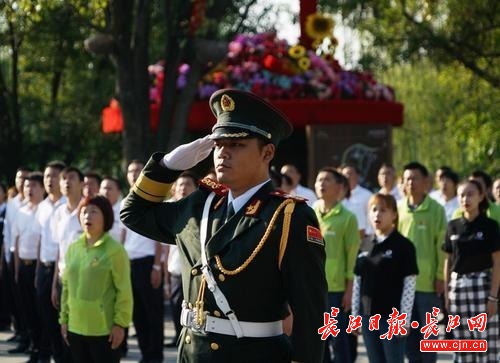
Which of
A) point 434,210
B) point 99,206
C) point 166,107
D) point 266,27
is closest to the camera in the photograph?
point 99,206

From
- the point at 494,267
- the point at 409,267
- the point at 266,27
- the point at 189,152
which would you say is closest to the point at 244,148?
the point at 189,152

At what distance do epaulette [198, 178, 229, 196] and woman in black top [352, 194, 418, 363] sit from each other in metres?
3.99

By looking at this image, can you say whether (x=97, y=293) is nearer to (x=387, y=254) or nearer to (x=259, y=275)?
(x=387, y=254)

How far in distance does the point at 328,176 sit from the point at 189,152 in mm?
5249

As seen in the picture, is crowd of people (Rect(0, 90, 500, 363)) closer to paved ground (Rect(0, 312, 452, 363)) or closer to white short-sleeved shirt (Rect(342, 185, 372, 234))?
white short-sleeved shirt (Rect(342, 185, 372, 234))

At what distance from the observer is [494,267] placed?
33.9 feet

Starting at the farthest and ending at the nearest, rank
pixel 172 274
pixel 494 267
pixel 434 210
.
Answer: pixel 172 274 → pixel 434 210 → pixel 494 267

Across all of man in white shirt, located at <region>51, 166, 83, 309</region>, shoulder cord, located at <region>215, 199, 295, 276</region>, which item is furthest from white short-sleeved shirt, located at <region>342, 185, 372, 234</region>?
shoulder cord, located at <region>215, 199, 295, 276</region>

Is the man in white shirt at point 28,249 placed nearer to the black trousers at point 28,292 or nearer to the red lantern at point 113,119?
the black trousers at point 28,292

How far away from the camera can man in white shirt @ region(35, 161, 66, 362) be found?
11.3 meters

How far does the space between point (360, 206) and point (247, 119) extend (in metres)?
7.65

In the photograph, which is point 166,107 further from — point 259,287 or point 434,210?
point 259,287

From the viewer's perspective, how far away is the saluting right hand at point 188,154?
5.64 metres

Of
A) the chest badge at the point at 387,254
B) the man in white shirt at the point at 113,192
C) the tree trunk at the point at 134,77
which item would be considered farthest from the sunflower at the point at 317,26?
the chest badge at the point at 387,254
